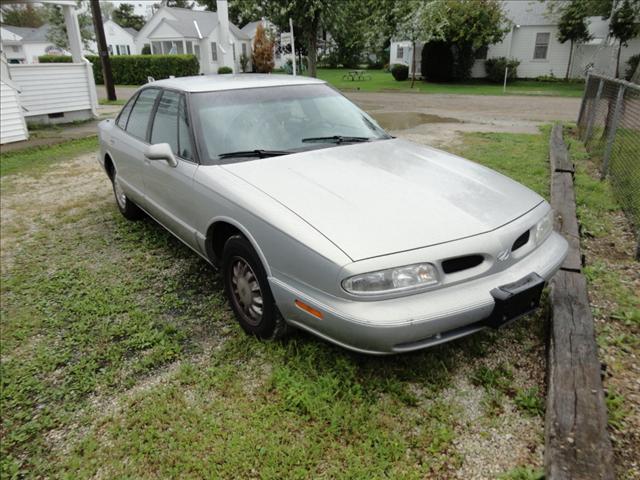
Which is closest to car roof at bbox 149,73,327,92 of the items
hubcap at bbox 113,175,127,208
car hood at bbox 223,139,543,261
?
car hood at bbox 223,139,543,261

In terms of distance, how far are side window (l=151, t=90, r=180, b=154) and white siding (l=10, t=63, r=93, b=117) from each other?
10.2m

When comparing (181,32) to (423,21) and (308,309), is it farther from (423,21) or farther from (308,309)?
(308,309)

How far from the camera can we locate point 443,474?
6.84 feet

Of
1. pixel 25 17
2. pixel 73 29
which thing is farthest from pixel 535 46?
pixel 25 17

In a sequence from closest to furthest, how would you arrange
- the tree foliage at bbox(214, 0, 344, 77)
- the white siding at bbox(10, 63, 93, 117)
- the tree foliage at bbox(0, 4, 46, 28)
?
the white siding at bbox(10, 63, 93, 117) < the tree foliage at bbox(214, 0, 344, 77) < the tree foliage at bbox(0, 4, 46, 28)

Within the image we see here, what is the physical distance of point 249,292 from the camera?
2980 mm

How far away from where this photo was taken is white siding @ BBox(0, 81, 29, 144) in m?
10.1

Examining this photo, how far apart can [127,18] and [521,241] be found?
76.9 m

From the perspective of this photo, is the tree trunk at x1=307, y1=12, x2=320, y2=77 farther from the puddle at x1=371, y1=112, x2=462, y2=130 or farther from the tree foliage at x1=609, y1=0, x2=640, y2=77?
the tree foliage at x1=609, y1=0, x2=640, y2=77

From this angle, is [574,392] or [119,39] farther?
[119,39]

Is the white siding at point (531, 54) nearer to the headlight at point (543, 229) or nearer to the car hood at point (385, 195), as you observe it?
the car hood at point (385, 195)

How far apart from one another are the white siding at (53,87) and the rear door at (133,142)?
911cm

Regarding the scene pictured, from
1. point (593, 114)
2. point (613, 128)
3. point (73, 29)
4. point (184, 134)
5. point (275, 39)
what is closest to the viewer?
point (184, 134)

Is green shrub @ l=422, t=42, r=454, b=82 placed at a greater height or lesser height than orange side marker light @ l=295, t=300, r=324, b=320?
greater
